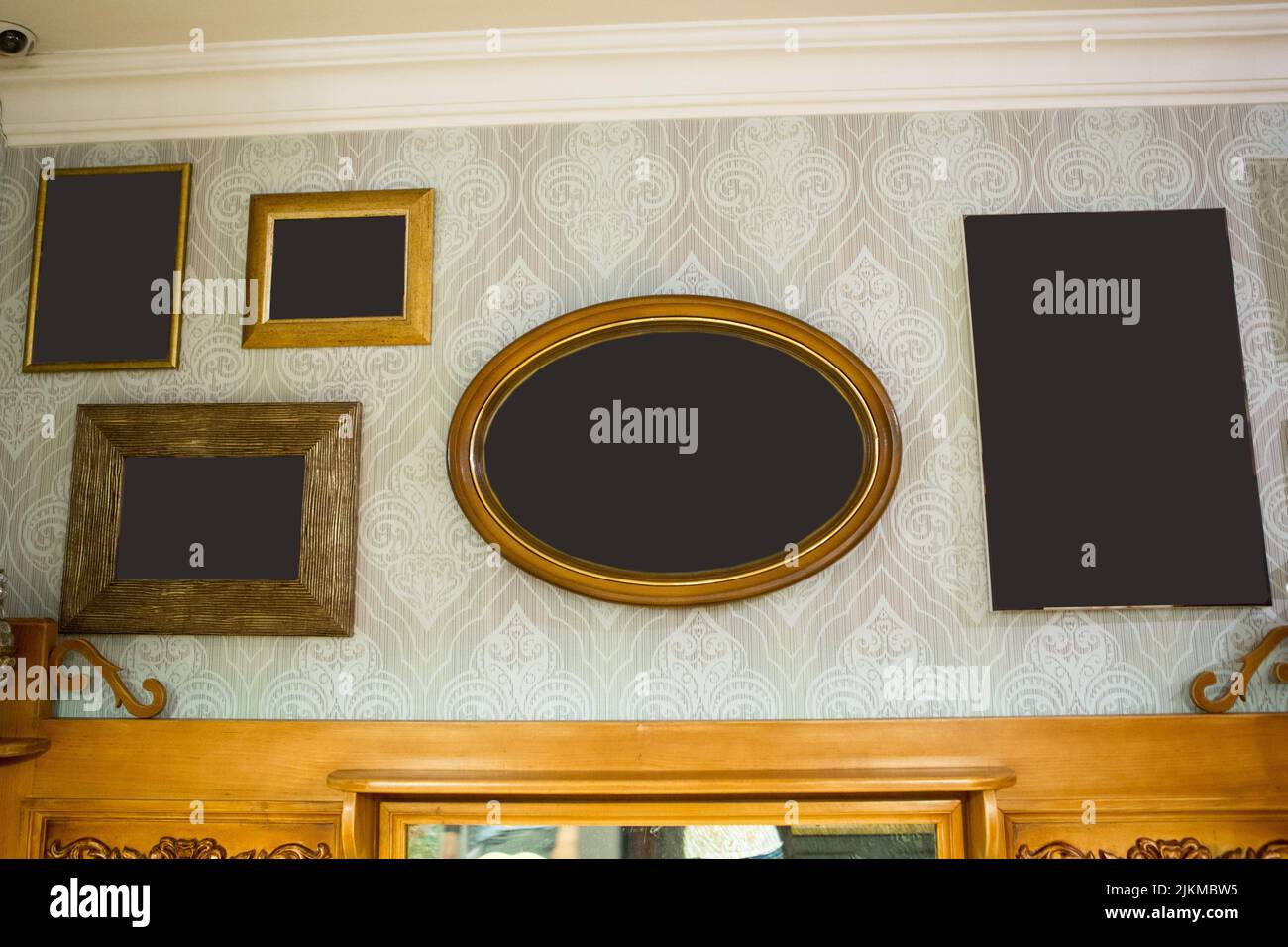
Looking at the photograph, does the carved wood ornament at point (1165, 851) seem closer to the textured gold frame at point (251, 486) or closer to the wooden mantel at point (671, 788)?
the wooden mantel at point (671, 788)

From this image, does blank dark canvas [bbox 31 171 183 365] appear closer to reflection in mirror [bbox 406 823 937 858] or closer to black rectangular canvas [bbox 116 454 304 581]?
black rectangular canvas [bbox 116 454 304 581]

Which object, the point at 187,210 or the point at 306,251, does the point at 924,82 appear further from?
the point at 187,210

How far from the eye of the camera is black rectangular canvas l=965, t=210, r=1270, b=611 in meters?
1.93

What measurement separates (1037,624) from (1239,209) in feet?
3.56

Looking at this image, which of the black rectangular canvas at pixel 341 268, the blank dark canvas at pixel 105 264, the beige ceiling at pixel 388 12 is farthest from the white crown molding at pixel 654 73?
the black rectangular canvas at pixel 341 268

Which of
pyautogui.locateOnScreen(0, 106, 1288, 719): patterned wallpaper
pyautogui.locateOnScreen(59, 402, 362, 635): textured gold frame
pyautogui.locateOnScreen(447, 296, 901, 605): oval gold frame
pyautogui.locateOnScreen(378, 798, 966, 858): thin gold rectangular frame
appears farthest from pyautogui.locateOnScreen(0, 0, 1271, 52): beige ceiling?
pyautogui.locateOnScreen(378, 798, 966, 858): thin gold rectangular frame

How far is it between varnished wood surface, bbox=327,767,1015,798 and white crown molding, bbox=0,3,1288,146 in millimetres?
1515

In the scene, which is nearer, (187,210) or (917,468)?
(917,468)

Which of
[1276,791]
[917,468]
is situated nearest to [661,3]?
[917,468]

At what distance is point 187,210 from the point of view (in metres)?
2.20

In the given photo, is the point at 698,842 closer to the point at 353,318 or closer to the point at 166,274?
the point at 353,318

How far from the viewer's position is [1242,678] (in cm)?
188

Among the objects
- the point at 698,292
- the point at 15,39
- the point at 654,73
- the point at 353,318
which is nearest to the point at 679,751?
the point at 698,292

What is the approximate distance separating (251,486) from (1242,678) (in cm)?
219
